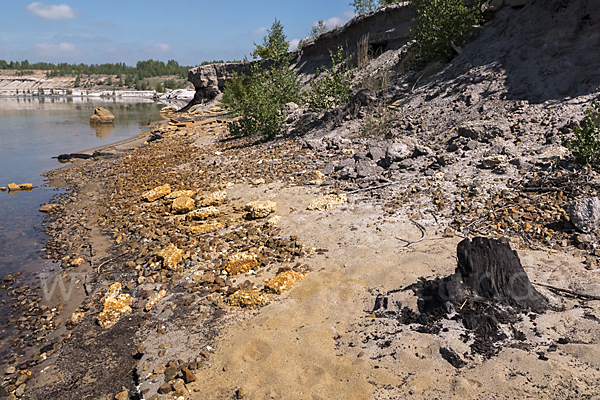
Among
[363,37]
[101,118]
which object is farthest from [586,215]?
[101,118]

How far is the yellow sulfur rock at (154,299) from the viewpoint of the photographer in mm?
3860

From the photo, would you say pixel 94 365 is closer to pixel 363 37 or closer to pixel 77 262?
pixel 77 262

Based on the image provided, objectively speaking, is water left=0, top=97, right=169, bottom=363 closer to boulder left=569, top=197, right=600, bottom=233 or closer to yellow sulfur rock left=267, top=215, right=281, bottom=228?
yellow sulfur rock left=267, top=215, right=281, bottom=228

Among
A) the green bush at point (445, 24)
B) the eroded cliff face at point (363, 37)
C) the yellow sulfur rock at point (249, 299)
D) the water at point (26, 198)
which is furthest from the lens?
the eroded cliff face at point (363, 37)

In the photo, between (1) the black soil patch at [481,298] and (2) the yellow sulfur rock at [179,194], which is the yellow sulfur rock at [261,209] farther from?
(1) the black soil patch at [481,298]

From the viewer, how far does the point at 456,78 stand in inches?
341

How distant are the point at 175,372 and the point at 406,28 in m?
16.1

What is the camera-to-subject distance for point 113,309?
3.89 metres

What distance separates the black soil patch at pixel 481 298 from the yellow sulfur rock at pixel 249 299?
45.9 inches

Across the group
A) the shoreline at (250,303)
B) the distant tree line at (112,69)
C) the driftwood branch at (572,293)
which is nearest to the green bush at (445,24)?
the shoreline at (250,303)

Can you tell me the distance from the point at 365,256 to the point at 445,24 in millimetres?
7841

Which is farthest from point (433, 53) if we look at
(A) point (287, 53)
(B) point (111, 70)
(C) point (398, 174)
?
(B) point (111, 70)

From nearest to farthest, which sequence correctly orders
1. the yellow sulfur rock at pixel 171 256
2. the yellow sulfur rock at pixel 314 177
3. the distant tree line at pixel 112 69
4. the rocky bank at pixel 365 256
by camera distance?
the rocky bank at pixel 365 256
the yellow sulfur rock at pixel 171 256
the yellow sulfur rock at pixel 314 177
the distant tree line at pixel 112 69

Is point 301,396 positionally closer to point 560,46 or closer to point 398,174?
point 398,174
